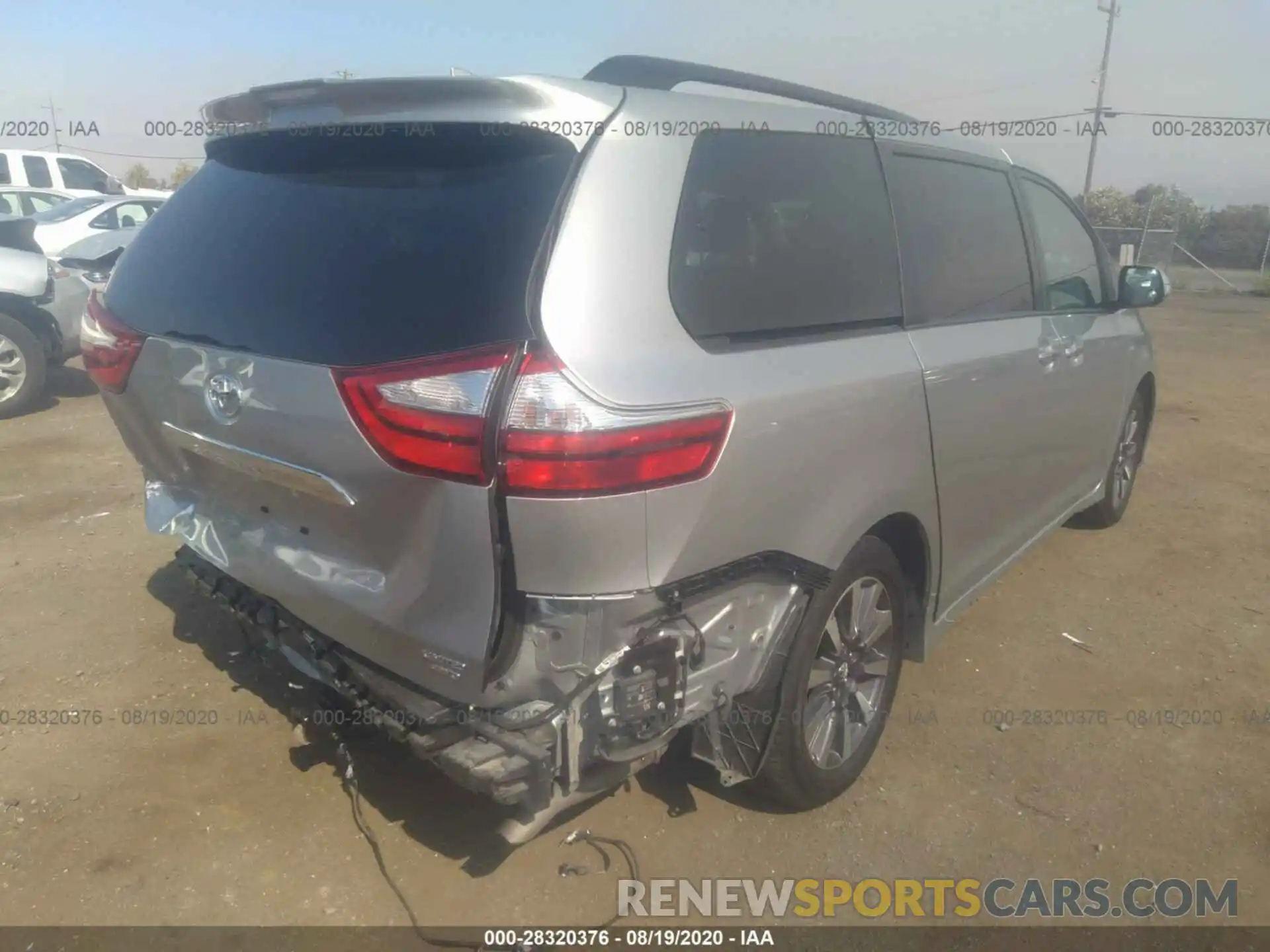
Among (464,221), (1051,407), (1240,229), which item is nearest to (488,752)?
(464,221)

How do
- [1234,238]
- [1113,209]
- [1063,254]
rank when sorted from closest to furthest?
[1063,254], [1234,238], [1113,209]

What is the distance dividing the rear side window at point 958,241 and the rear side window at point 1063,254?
0.24 m

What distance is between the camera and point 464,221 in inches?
80.3

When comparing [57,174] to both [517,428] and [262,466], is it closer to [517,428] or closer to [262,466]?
[262,466]

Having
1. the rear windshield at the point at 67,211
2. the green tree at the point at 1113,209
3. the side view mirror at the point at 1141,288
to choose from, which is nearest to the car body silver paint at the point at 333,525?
the side view mirror at the point at 1141,288

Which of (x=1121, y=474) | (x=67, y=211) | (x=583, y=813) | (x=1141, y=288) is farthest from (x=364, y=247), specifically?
(x=67, y=211)

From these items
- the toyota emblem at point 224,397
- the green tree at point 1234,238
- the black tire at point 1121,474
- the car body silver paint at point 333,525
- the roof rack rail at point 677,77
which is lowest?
the green tree at point 1234,238

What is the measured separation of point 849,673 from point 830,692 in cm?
10

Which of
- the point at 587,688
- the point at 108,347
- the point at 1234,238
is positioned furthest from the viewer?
the point at 1234,238

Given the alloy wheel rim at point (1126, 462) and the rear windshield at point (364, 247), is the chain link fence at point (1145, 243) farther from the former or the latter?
the rear windshield at point (364, 247)

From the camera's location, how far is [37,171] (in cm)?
1683

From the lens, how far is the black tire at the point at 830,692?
244 centimetres

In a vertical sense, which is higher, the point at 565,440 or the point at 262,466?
the point at 565,440

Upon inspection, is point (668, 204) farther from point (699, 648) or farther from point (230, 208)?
point (230, 208)
